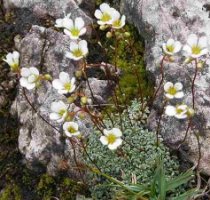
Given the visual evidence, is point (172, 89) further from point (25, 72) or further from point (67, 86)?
point (25, 72)

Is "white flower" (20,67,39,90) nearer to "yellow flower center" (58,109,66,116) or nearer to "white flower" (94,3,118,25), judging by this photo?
"yellow flower center" (58,109,66,116)

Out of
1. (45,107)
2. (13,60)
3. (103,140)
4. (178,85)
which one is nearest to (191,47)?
(178,85)

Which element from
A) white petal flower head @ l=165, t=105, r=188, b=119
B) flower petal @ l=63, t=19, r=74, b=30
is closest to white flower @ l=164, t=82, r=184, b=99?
white petal flower head @ l=165, t=105, r=188, b=119

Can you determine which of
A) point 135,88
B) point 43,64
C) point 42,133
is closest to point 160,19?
point 135,88

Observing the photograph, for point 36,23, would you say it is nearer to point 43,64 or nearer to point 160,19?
point 43,64

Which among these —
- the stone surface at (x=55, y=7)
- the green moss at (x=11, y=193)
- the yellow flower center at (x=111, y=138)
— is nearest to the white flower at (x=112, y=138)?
the yellow flower center at (x=111, y=138)
